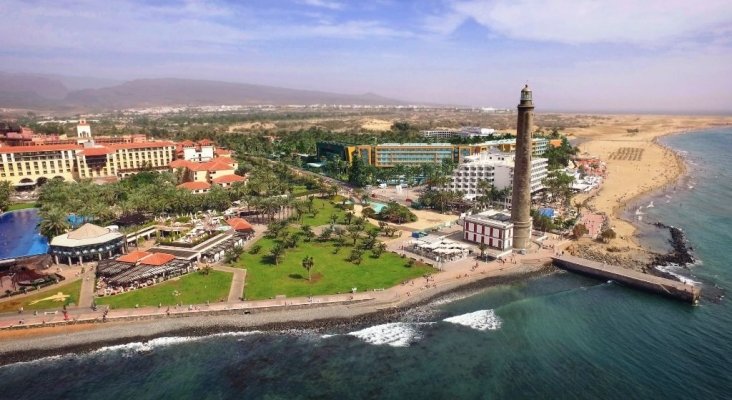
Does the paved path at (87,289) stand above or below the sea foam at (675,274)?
above

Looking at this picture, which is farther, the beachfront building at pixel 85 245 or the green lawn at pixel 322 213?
the green lawn at pixel 322 213

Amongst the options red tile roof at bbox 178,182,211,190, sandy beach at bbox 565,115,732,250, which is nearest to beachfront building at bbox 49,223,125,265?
red tile roof at bbox 178,182,211,190

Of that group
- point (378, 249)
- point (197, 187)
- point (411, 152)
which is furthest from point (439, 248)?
point (411, 152)

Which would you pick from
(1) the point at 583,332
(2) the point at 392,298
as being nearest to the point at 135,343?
(2) the point at 392,298

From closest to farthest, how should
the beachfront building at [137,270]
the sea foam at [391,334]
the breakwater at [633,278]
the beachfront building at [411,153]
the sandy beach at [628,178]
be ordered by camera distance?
the sea foam at [391,334] → the breakwater at [633,278] → the beachfront building at [137,270] → the sandy beach at [628,178] → the beachfront building at [411,153]

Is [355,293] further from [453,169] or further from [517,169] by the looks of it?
[453,169]

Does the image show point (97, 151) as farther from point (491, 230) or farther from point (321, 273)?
point (491, 230)

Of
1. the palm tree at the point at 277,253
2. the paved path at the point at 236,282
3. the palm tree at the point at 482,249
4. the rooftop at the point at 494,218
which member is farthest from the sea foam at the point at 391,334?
the rooftop at the point at 494,218

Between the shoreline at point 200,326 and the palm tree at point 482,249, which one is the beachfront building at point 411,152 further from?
the shoreline at point 200,326

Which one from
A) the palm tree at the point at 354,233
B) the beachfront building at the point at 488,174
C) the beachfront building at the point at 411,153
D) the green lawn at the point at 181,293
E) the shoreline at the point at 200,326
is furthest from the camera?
the beachfront building at the point at 411,153
